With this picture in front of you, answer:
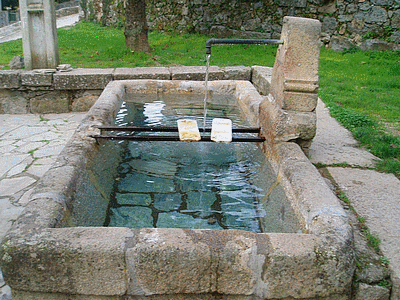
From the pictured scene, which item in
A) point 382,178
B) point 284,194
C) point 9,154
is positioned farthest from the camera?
point 9,154

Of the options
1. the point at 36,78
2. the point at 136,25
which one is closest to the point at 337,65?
the point at 136,25

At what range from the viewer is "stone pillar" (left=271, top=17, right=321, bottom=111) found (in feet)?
8.80

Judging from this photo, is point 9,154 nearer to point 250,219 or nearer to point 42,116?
point 42,116

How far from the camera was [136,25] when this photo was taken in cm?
756

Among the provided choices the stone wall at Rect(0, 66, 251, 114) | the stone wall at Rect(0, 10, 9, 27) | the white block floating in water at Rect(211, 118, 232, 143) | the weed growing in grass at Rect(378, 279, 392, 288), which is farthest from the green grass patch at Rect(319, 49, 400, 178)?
the stone wall at Rect(0, 10, 9, 27)

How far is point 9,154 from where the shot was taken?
414cm

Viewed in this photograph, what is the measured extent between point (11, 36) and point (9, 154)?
1150 cm

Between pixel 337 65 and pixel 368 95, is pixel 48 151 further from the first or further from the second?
pixel 337 65

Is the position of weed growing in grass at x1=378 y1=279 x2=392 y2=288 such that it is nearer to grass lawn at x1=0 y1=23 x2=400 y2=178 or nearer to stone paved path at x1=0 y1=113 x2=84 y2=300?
grass lawn at x1=0 y1=23 x2=400 y2=178

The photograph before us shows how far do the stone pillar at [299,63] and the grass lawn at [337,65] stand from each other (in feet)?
2.62

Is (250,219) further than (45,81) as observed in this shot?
No

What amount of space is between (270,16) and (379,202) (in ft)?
30.9

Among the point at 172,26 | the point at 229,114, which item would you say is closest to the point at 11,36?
the point at 172,26

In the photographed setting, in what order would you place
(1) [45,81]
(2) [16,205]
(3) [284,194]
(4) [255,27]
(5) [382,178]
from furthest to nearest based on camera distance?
(4) [255,27] → (1) [45,81] → (2) [16,205] → (5) [382,178] → (3) [284,194]
